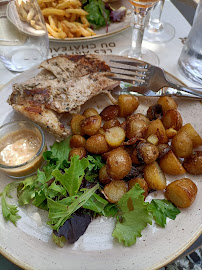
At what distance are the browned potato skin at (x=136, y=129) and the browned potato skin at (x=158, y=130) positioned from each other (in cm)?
4

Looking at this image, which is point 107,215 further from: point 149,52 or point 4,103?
point 149,52

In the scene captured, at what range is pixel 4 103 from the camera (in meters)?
1.91

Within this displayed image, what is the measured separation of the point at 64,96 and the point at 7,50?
89 cm

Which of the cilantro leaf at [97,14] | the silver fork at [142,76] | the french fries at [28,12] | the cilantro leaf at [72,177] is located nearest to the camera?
the cilantro leaf at [72,177]

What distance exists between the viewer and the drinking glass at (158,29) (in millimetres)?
2762

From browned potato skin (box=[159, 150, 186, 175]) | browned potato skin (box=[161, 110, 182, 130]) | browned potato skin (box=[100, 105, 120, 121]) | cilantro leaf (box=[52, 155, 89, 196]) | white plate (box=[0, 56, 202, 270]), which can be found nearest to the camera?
white plate (box=[0, 56, 202, 270])

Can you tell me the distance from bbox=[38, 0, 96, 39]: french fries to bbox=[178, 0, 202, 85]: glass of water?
93 cm

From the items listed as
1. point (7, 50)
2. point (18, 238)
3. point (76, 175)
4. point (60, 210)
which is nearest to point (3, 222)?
point (18, 238)

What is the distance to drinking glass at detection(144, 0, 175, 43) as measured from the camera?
2.76 meters

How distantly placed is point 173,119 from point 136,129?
0.95ft

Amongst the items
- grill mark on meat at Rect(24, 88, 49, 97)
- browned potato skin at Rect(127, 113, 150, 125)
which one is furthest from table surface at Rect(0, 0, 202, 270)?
browned potato skin at Rect(127, 113, 150, 125)

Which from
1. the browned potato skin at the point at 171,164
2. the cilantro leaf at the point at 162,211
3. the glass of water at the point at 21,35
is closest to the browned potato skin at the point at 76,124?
the browned potato skin at the point at 171,164

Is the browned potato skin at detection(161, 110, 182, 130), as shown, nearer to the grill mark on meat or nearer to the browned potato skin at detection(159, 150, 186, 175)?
the browned potato skin at detection(159, 150, 186, 175)

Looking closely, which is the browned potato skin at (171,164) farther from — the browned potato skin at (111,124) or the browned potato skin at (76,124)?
the browned potato skin at (76,124)
